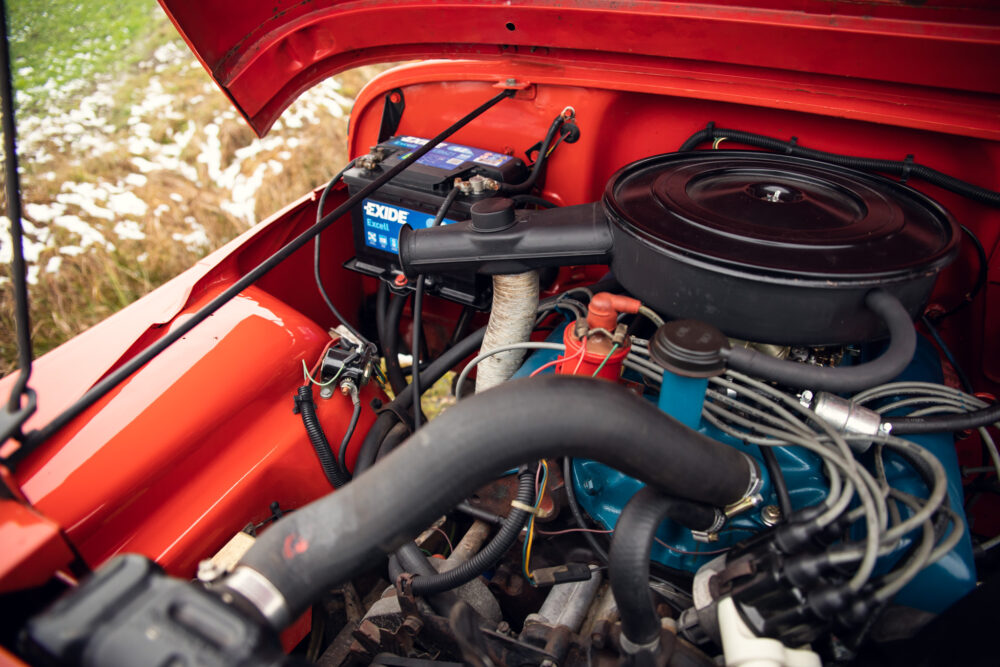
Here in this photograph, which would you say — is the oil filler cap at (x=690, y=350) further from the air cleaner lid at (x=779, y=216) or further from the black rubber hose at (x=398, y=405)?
the black rubber hose at (x=398, y=405)

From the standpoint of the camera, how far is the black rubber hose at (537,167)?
1.26 meters

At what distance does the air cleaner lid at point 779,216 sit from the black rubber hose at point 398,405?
0.44 metres

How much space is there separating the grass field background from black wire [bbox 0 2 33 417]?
96.2 inches

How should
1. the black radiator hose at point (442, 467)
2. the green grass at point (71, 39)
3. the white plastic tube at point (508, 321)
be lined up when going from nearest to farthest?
the black radiator hose at point (442, 467), the white plastic tube at point (508, 321), the green grass at point (71, 39)

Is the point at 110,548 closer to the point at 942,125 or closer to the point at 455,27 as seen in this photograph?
the point at 455,27

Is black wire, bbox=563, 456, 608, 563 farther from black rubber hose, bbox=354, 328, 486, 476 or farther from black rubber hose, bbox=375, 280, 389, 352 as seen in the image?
black rubber hose, bbox=375, 280, 389, 352

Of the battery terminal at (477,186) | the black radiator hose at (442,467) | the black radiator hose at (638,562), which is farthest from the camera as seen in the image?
the battery terminal at (477,186)

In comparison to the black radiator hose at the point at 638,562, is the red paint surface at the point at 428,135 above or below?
above

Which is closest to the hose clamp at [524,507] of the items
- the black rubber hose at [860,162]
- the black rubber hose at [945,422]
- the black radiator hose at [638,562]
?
the black radiator hose at [638,562]

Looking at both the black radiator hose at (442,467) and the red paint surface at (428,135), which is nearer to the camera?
the black radiator hose at (442,467)

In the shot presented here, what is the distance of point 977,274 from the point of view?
1129 mm

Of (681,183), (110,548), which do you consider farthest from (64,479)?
(681,183)

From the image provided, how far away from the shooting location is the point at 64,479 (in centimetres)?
80

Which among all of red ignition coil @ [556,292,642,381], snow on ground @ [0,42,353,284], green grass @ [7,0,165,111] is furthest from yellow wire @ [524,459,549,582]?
green grass @ [7,0,165,111]
